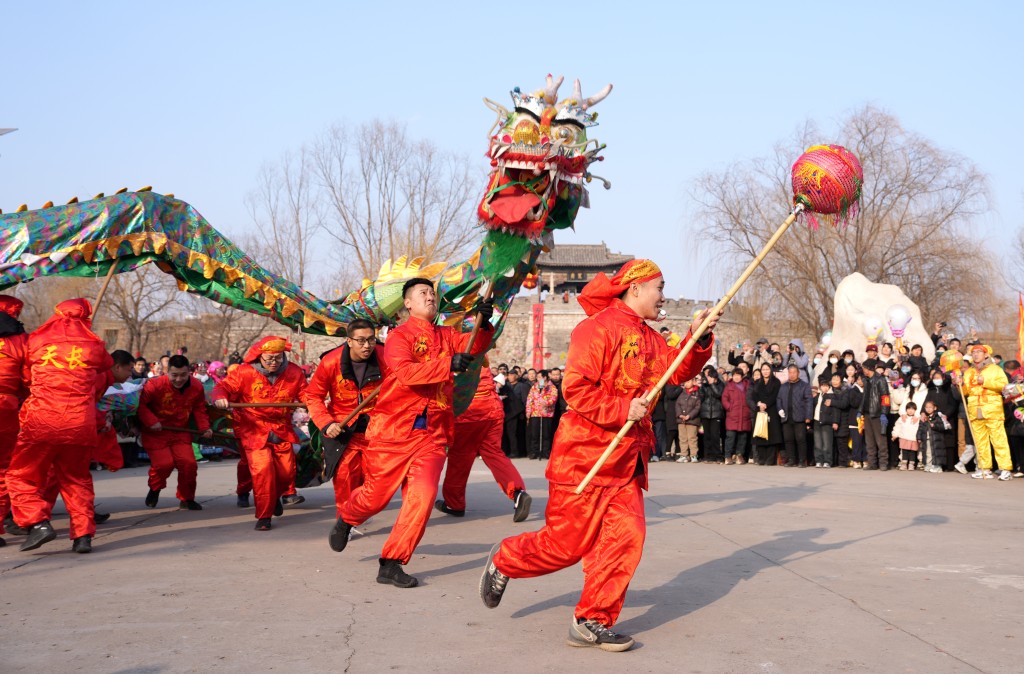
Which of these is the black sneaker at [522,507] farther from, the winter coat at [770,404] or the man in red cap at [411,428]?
the winter coat at [770,404]

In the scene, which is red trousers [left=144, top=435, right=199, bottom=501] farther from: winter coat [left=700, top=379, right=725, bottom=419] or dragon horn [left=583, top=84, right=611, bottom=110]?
winter coat [left=700, top=379, right=725, bottom=419]

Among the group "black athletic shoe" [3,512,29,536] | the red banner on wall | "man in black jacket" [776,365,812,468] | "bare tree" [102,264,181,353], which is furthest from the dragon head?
the red banner on wall

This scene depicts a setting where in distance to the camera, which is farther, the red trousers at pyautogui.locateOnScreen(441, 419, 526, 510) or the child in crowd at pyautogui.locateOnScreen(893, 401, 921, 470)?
the child in crowd at pyautogui.locateOnScreen(893, 401, 921, 470)

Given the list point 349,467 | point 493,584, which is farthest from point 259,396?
point 493,584

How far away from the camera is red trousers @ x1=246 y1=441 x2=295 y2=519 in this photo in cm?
755

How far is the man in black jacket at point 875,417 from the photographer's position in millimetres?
12789

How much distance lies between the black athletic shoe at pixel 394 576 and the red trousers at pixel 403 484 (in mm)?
42

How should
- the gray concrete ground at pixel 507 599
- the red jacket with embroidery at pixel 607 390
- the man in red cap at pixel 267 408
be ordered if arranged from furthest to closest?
the man in red cap at pixel 267 408, the red jacket with embroidery at pixel 607 390, the gray concrete ground at pixel 507 599

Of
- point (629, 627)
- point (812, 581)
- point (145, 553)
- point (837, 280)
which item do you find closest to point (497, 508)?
point (145, 553)

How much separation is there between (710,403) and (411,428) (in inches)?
380

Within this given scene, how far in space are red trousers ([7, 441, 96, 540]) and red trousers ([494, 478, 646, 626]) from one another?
346 centimetres

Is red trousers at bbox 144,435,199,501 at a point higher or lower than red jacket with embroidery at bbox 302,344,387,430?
lower

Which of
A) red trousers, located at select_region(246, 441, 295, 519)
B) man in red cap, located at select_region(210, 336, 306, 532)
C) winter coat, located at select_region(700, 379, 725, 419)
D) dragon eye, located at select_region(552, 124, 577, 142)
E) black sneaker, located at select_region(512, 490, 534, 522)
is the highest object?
dragon eye, located at select_region(552, 124, 577, 142)

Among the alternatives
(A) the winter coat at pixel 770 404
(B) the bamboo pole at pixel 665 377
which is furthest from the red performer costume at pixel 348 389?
(A) the winter coat at pixel 770 404
